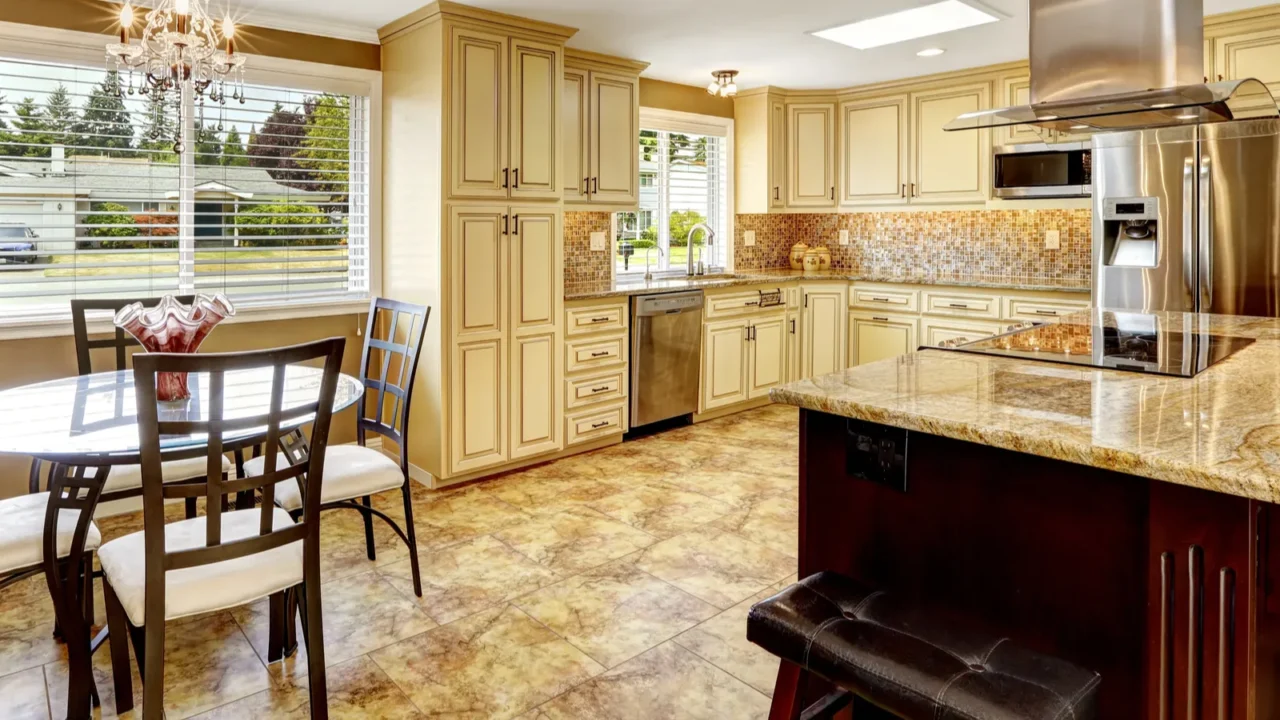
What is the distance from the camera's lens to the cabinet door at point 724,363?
5262mm

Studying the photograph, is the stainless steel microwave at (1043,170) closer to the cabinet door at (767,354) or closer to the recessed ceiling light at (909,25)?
the recessed ceiling light at (909,25)

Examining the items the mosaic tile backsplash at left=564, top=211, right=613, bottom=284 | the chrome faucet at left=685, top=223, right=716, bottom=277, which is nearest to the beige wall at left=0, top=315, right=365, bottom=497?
the mosaic tile backsplash at left=564, top=211, right=613, bottom=284

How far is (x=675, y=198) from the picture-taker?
577 cm

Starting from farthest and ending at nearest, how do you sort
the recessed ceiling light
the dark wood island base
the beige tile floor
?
1. the recessed ceiling light
2. the beige tile floor
3. the dark wood island base

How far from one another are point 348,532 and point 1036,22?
10.4 feet

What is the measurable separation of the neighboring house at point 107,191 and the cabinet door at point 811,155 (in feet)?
11.7

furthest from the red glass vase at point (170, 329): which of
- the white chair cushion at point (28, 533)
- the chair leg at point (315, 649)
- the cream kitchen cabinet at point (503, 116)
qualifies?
the cream kitchen cabinet at point (503, 116)

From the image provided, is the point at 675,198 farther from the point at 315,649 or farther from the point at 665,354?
the point at 315,649

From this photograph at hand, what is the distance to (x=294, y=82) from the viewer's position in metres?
3.92

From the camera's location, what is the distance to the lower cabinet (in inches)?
215

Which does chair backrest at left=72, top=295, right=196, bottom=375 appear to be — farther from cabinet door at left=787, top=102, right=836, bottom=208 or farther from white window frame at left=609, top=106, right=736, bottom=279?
cabinet door at left=787, top=102, right=836, bottom=208

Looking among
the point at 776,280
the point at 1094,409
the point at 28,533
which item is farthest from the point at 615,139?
the point at 1094,409

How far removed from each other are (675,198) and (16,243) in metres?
3.80

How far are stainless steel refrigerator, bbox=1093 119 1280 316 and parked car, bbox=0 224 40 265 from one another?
16.0ft
